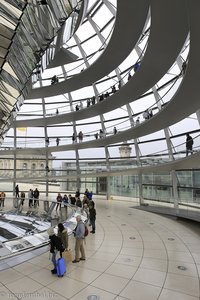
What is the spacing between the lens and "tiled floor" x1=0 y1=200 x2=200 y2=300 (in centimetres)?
576

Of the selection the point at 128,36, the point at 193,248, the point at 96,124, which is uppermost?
the point at 128,36

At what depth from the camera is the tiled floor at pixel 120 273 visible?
227 inches

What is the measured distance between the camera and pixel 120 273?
6840 mm

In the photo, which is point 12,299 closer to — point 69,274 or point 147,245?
point 69,274

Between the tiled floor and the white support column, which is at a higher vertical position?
the white support column

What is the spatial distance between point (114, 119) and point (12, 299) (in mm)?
19093

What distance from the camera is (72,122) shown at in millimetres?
25891

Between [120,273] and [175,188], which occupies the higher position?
[175,188]

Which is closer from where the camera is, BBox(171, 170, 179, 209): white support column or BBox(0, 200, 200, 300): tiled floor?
BBox(0, 200, 200, 300): tiled floor

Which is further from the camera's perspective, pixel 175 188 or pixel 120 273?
pixel 175 188

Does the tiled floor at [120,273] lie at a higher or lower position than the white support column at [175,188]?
lower

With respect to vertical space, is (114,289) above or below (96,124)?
below

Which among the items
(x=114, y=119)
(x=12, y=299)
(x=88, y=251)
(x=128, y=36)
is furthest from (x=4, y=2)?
(x=114, y=119)

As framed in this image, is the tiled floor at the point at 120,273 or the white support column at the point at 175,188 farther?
the white support column at the point at 175,188
